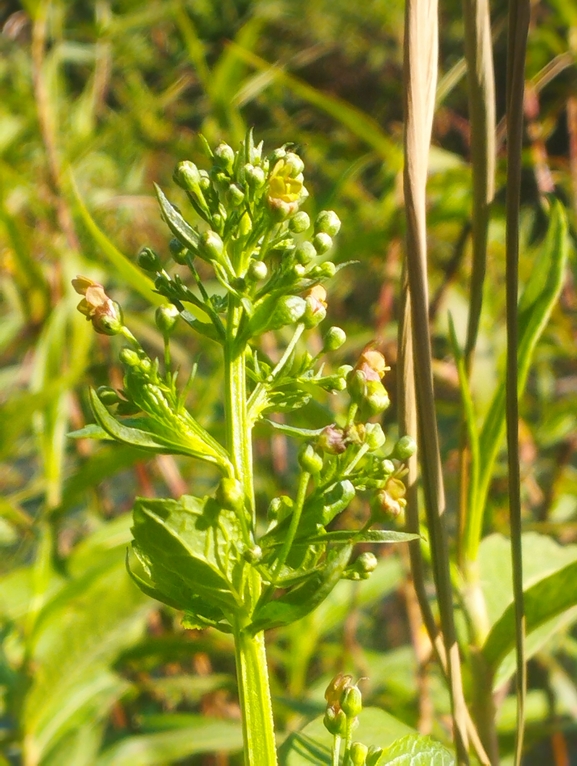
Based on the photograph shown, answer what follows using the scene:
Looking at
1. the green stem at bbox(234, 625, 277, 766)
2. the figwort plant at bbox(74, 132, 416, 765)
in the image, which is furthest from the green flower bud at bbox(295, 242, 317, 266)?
the green stem at bbox(234, 625, 277, 766)

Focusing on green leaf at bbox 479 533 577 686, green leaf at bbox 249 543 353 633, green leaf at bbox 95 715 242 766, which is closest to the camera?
green leaf at bbox 249 543 353 633

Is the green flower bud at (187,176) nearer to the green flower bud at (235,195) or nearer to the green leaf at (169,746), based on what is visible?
the green flower bud at (235,195)

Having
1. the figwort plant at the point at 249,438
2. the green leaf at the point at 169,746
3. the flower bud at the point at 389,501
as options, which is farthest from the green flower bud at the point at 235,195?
the green leaf at the point at 169,746

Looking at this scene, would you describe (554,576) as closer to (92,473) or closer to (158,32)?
(92,473)

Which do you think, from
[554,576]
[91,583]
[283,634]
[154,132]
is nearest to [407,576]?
[283,634]

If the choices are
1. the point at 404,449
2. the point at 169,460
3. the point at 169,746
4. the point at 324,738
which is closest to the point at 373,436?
the point at 404,449

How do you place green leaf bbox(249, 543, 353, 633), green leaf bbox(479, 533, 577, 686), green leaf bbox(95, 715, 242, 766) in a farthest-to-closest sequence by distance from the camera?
green leaf bbox(95, 715, 242, 766) < green leaf bbox(479, 533, 577, 686) < green leaf bbox(249, 543, 353, 633)

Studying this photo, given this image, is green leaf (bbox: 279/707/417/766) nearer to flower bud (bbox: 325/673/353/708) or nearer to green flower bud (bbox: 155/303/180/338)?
flower bud (bbox: 325/673/353/708)
